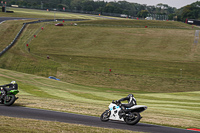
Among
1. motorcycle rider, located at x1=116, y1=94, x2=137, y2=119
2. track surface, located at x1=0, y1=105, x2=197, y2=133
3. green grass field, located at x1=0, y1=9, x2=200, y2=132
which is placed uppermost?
motorcycle rider, located at x1=116, y1=94, x2=137, y2=119

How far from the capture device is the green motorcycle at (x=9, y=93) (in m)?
20.7

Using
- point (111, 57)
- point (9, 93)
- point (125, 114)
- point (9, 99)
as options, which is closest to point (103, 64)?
point (111, 57)

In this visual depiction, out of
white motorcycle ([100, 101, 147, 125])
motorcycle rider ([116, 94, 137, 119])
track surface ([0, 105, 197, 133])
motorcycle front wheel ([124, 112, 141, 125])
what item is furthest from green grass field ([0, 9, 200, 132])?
motorcycle front wheel ([124, 112, 141, 125])

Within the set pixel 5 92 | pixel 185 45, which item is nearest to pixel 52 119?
pixel 5 92

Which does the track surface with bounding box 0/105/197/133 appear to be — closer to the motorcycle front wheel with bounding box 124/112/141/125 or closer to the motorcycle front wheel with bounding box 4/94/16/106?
the motorcycle front wheel with bounding box 124/112/141/125

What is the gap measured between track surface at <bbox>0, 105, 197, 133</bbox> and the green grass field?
7.59 feet

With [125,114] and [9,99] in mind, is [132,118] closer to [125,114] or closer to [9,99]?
[125,114]

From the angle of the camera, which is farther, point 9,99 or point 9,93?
point 9,99

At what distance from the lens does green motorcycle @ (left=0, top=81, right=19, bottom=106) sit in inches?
815

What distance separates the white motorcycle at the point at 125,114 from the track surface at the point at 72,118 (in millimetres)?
328

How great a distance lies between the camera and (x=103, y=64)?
222 feet

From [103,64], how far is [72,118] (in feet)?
162

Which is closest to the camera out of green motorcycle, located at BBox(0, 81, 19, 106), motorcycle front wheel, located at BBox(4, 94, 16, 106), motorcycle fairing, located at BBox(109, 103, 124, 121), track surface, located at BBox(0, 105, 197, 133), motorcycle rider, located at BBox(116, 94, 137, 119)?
track surface, located at BBox(0, 105, 197, 133)

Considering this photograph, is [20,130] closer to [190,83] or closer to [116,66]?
[190,83]
